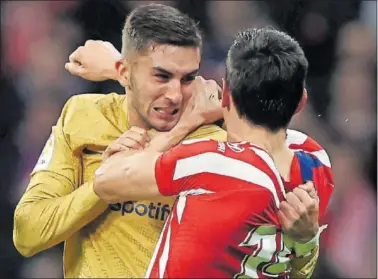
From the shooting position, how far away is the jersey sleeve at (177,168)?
1.05m

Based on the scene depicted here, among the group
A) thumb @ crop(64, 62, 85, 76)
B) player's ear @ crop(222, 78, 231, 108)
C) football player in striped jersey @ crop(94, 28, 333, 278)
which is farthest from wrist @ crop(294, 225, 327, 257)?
thumb @ crop(64, 62, 85, 76)

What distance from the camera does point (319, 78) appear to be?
6.75ft

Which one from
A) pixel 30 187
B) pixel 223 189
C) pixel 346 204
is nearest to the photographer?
pixel 223 189

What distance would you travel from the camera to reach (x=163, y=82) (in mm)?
1243

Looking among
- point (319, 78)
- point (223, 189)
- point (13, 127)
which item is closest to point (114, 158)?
point (223, 189)

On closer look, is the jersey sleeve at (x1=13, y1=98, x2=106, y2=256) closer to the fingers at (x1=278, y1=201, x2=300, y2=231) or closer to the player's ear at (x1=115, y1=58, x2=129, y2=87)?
the player's ear at (x1=115, y1=58, x2=129, y2=87)

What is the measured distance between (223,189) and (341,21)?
3.74ft

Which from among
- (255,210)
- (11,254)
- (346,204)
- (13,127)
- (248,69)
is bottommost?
(11,254)

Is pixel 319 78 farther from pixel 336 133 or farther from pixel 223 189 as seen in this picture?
pixel 223 189

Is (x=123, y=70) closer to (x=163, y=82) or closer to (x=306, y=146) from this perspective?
(x=163, y=82)

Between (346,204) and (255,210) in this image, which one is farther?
(346,204)

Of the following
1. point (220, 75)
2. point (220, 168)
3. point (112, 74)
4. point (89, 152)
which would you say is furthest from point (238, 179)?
point (220, 75)

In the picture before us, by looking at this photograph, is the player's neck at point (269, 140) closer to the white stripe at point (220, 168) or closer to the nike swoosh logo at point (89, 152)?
the white stripe at point (220, 168)

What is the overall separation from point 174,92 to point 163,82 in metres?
0.03
